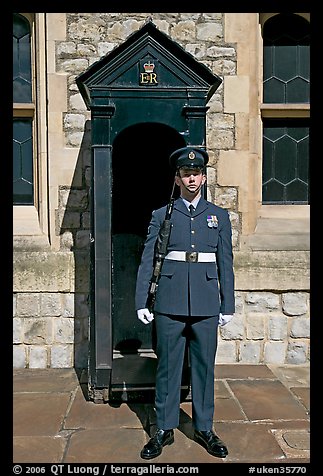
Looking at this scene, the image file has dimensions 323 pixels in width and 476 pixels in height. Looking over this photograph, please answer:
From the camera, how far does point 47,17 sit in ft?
13.6

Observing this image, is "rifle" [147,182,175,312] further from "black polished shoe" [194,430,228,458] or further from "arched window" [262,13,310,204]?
"arched window" [262,13,310,204]

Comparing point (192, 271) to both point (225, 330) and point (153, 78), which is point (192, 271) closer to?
point (153, 78)

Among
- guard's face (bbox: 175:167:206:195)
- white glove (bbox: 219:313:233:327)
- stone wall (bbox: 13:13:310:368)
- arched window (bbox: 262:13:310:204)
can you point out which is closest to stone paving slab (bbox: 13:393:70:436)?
stone wall (bbox: 13:13:310:368)

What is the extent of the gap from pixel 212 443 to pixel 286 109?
10.0 feet

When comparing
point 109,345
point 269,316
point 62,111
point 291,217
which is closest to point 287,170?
point 291,217

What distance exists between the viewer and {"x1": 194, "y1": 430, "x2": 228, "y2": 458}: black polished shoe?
262 cm

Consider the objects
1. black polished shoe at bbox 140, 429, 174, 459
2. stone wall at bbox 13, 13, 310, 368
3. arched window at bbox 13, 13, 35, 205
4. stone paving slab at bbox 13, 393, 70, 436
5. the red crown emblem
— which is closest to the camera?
black polished shoe at bbox 140, 429, 174, 459

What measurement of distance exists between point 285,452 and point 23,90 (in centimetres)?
364

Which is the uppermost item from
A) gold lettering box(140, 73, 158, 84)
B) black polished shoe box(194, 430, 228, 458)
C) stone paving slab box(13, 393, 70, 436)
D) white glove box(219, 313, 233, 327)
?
gold lettering box(140, 73, 158, 84)

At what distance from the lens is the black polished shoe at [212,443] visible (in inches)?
103

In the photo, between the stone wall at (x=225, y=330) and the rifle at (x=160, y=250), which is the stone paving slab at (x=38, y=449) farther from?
the stone wall at (x=225, y=330)

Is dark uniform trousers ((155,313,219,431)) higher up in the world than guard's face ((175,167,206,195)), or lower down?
lower down

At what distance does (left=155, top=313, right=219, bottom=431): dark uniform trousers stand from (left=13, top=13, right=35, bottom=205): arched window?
2.32 m

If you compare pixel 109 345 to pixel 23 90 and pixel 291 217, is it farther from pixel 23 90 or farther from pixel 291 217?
pixel 23 90
